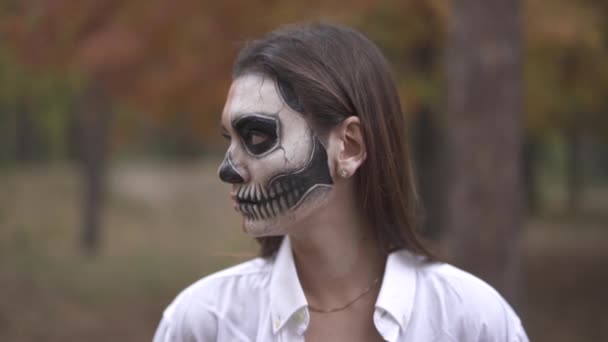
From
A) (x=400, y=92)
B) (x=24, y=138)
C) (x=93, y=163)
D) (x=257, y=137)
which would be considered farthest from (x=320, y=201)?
(x=24, y=138)

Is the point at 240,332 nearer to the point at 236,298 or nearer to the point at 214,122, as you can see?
the point at 236,298

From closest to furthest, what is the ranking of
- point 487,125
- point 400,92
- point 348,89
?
point 348,89 → point 487,125 → point 400,92

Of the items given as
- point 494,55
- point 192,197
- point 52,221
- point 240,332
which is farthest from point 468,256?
point 192,197

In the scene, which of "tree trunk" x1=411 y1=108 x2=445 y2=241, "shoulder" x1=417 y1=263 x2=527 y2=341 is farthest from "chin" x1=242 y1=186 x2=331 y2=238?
"tree trunk" x1=411 y1=108 x2=445 y2=241

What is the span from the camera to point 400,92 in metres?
7.35

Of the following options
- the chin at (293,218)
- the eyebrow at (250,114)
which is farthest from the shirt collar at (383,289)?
the eyebrow at (250,114)

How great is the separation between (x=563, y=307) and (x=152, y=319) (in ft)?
15.3

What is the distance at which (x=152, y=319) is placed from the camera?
8.68 metres

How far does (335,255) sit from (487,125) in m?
3.19

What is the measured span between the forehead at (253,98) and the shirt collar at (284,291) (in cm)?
40

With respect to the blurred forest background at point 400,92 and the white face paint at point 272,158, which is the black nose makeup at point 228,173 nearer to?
the white face paint at point 272,158

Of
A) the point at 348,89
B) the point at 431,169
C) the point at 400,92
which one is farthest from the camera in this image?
the point at 431,169

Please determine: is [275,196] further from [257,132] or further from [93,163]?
[93,163]

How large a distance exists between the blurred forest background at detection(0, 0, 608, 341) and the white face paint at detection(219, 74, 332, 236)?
333mm
